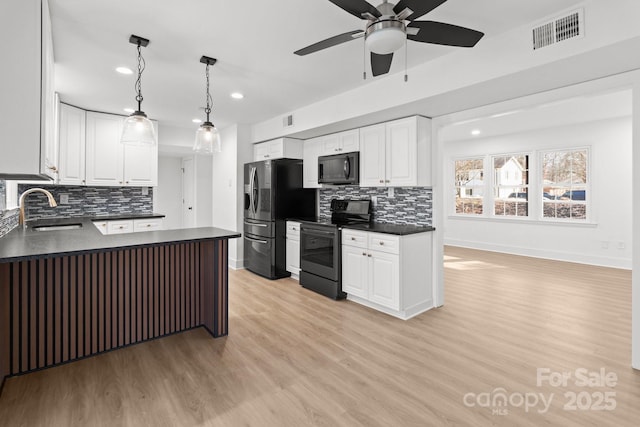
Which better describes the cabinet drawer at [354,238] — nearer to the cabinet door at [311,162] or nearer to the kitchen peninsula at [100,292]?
the cabinet door at [311,162]

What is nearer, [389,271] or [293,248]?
[389,271]

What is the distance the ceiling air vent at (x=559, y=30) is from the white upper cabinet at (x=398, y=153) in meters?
1.34

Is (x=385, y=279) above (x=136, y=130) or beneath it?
beneath

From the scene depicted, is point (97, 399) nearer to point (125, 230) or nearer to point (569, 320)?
point (125, 230)

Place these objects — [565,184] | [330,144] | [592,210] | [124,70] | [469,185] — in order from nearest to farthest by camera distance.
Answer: [124,70], [330,144], [592,210], [565,184], [469,185]

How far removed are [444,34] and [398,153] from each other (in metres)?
1.85

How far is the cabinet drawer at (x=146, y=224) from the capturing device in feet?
15.6

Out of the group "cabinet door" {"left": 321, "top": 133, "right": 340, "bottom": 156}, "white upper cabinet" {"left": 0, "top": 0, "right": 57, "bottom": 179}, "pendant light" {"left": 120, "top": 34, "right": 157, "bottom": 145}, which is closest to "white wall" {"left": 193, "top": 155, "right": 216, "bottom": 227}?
"cabinet door" {"left": 321, "top": 133, "right": 340, "bottom": 156}

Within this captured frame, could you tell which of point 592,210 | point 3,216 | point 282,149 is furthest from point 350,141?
point 592,210

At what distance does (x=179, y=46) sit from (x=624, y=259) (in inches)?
279

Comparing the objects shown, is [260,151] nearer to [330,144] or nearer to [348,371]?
[330,144]

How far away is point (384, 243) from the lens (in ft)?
11.3

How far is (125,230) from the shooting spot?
185 inches

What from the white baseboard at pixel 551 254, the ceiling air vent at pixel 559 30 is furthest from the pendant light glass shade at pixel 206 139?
the white baseboard at pixel 551 254
